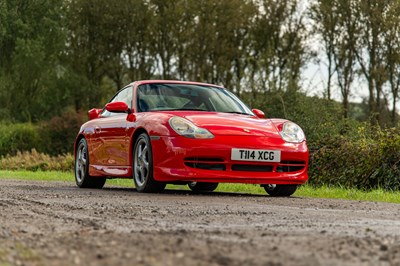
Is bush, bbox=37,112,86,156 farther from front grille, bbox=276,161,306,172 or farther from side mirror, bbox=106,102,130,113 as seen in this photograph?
front grille, bbox=276,161,306,172

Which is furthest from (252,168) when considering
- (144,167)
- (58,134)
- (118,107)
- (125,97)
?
(58,134)

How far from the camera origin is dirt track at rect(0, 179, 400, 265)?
4.78 metres

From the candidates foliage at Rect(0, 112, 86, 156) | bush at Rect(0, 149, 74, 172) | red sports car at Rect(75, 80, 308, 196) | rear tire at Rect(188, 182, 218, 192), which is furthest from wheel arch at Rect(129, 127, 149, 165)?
foliage at Rect(0, 112, 86, 156)

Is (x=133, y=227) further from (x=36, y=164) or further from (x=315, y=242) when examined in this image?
(x=36, y=164)

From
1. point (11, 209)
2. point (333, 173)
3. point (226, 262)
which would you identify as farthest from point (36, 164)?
point (226, 262)

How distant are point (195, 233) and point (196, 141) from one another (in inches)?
196

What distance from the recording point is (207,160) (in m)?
11.1

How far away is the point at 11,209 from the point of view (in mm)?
8320

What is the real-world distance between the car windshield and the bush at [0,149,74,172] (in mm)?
14181

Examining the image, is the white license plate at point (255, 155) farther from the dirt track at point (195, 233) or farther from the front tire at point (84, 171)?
the front tire at point (84, 171)

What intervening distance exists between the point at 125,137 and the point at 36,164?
56.9 ft

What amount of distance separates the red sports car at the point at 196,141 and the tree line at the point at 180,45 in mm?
23215

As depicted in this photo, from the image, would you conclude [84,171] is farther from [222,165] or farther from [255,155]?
[255,155]

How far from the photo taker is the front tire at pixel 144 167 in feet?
37.0
